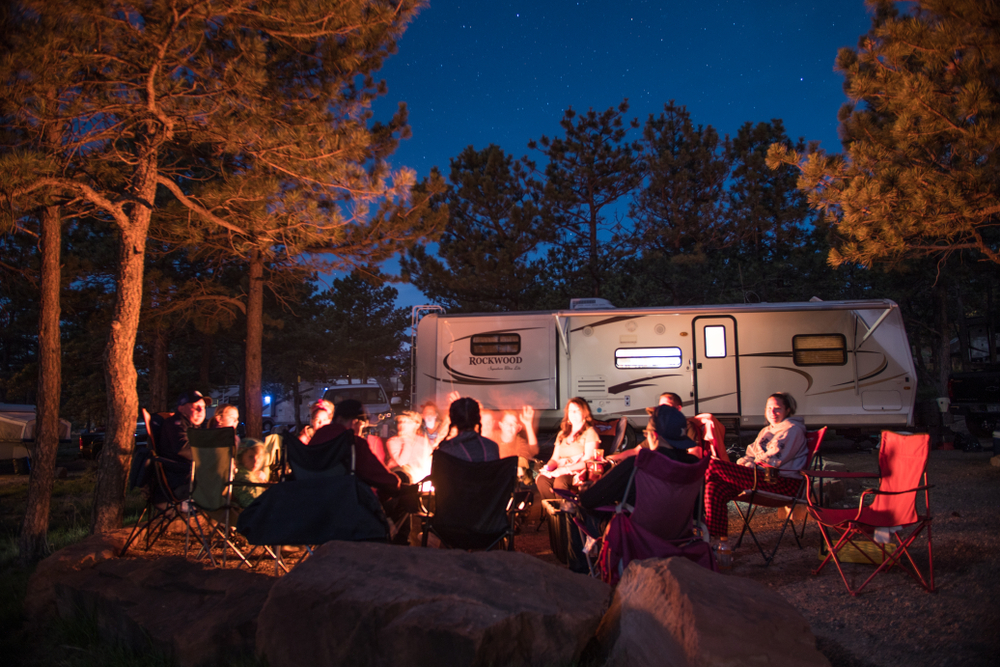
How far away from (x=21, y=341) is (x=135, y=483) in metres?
25.4

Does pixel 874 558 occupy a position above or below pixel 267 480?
below

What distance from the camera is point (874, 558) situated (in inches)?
152

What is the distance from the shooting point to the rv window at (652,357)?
8672mm

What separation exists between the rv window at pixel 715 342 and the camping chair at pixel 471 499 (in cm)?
603

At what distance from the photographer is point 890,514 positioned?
3.58m

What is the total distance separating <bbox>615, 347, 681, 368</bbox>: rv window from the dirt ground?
3.55m

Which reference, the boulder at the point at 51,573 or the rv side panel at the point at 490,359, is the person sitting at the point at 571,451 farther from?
the rv side panel at the point at 490,359

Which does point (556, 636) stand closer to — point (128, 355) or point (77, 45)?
point (128, 355)

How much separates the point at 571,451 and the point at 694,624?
2721mm

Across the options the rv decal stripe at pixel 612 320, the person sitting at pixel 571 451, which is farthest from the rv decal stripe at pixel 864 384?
the person sitting at pixel 571 451

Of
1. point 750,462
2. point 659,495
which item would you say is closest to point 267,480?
point 659,495

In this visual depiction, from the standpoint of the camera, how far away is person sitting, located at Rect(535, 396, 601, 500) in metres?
4.56

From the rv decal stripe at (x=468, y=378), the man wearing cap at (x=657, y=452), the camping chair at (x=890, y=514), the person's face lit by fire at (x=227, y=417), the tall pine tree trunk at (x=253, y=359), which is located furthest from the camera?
the tall pine tree trunk at (x=253, y=359)

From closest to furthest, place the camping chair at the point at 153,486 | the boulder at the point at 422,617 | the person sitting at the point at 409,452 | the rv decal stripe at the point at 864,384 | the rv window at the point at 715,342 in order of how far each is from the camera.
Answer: the boulder at the point at 422,617
the camping chair at the point at 153,486
the person sitting at the point at 409,452
the rv decal stripe at the point at 864,384
the rv window at the point at 715,342
